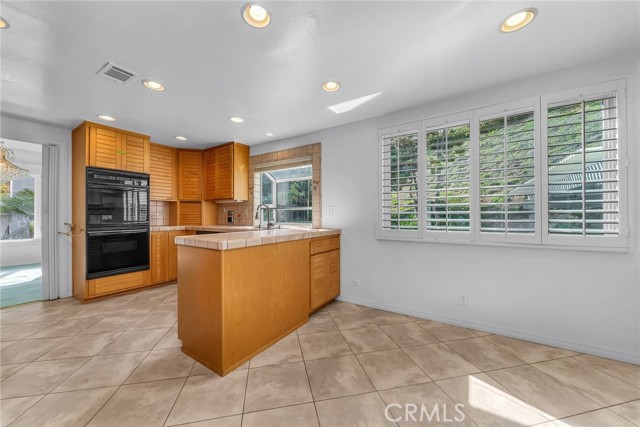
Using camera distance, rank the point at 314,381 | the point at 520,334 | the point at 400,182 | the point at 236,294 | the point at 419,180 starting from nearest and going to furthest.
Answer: the point at 314,381 < the point at 236,294 < the point at 520,334 < the point at 419,180 < the point at 400,182

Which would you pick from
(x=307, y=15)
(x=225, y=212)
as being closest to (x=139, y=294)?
(x=225, y=212)

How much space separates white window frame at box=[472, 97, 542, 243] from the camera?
2.09m

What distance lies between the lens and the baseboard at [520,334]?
186 centimetres

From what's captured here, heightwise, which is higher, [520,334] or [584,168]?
[584,168]

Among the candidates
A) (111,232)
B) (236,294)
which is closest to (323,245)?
(236,294)

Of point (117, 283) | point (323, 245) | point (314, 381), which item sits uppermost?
point (323, 245)

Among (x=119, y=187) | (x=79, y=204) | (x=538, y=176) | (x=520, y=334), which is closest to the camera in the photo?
(x=538, y=176)

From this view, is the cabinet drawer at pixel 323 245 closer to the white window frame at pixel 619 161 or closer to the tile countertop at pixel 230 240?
the tile countertop at pixel 230 240

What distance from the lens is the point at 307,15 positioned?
1.44m

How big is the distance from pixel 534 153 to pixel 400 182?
45.8 inches

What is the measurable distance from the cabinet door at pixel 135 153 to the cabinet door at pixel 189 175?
2.41ft

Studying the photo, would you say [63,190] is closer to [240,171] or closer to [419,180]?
[240,171]

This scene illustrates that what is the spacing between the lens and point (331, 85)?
2.22m

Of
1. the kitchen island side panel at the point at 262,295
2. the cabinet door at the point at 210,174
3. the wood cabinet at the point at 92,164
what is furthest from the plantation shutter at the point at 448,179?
the wood cabinet at the point at 92,164
